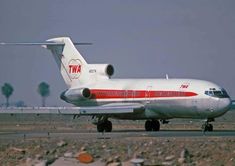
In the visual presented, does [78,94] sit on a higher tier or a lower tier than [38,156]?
higher

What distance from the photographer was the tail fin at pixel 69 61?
60844 millimetres

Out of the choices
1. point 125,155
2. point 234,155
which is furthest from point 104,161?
point 234,155

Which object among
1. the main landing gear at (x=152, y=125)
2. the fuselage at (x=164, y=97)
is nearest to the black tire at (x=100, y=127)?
the fuselage at (x=164, y=97)

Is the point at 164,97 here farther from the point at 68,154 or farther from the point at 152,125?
the point at 68,154

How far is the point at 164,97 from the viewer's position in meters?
53.9

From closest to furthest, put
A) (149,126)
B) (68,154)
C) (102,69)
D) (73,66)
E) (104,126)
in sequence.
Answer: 1. (68,154)
2. (104,126)
3. (149,126)
4. (102,69)
5. (73,66)

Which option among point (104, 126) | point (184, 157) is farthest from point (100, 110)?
point (184, 157)

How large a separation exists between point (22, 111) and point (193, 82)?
13.2 meters

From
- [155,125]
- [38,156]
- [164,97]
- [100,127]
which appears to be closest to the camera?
[38,156]

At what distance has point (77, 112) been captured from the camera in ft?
178

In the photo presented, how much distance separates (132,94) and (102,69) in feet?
15.6

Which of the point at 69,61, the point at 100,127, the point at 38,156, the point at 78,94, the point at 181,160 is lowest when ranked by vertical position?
the point at 181,160

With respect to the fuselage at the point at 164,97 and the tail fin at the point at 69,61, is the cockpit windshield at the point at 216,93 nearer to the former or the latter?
the fuselage at the point at 164,97

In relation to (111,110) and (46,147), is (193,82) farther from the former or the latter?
(46,147)
